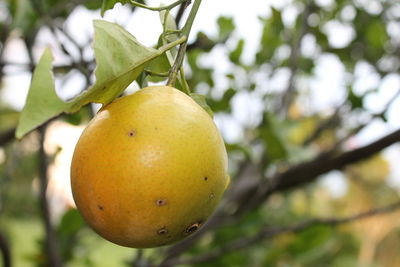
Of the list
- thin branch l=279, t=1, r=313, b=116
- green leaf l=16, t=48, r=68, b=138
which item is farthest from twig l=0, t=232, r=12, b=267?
thin branch l=279, t=1, r=313, b=116

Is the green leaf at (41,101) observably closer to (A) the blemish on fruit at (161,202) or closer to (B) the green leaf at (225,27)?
(A) the blemish on fruit at (161,202)

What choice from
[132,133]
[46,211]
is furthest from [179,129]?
[46,211]

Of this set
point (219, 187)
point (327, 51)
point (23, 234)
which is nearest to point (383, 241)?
point (23, 234)

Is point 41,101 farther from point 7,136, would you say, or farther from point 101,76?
point 7,136

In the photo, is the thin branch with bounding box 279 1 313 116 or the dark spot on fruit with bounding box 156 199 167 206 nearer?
the dark spot on fruit with bounding box 156 199 167 206

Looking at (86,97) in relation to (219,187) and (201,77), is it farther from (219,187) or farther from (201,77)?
(201,77)

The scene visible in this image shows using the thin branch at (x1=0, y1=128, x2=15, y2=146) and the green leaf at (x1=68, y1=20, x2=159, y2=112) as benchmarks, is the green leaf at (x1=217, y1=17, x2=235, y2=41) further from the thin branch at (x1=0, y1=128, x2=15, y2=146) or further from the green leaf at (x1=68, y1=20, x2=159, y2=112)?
the green leaf at (x1=68, y1=20, x2=159, y2=112)

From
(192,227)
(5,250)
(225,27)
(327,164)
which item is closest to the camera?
(192,227)

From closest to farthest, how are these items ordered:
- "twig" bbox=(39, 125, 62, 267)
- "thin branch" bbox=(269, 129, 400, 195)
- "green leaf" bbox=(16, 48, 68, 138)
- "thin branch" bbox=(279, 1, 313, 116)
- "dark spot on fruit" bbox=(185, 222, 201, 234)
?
"green leaf" bbox=(16, 48, 68, 138), "dark spot on fruit" bbox=(185, 222, 201, 234), "thin branch" bbox=(269, 129, 400, 195), "twig" bbox=(39, 125, 62, 267), "thin branch" bbox=(279, 1, 313, 116)
